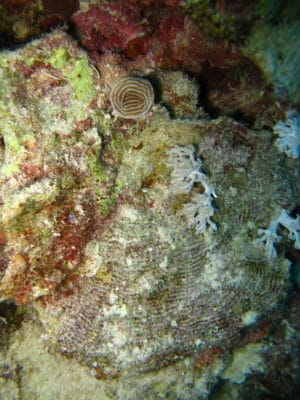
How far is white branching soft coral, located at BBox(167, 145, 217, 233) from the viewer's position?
145 inches

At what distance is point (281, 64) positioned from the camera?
3.63m

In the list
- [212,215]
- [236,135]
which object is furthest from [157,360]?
[236,135]

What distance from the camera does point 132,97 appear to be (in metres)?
3.54

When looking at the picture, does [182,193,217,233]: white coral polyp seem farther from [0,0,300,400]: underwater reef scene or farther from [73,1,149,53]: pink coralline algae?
[73,1,149,53]: pink coralline algae

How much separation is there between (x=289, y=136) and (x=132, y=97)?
6.53ft

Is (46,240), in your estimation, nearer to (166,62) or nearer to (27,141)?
(27,141)

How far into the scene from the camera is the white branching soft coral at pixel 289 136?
4.10 meters

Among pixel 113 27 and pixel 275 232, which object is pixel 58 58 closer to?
pixel 113 27

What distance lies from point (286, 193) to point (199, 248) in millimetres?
1324

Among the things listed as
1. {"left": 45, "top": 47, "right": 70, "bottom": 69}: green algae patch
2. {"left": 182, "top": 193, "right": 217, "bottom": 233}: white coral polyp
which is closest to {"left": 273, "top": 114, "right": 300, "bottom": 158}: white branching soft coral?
{"left": 182, "top": 193, "right": 217, "bottom": 233}: white coral polyp

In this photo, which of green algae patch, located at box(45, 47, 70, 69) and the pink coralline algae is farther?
the pink coralline algae

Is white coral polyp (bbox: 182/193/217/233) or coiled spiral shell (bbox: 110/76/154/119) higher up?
coiled spiral shell (bbox: 110/76/154/119)

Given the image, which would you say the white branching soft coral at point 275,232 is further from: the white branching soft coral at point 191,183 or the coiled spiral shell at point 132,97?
the coiled spiral shell at point 132,97

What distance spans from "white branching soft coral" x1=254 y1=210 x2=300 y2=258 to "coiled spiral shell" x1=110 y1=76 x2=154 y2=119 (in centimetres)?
201
